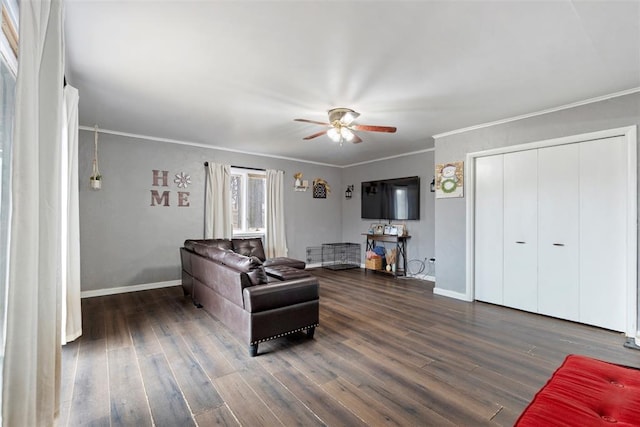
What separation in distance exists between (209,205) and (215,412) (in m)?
4.20

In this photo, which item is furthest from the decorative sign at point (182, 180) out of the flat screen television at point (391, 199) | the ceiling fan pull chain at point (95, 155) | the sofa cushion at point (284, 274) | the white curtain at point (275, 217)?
the flat screen television at point (391, 199)

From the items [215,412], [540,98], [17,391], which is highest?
[540,98]

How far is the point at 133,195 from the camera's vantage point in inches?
195

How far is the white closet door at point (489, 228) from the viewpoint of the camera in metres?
4.20

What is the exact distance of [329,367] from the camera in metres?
2.51

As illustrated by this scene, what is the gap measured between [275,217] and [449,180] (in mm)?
3562

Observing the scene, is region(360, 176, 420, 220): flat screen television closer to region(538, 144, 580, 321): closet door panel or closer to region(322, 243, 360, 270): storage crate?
region(322, 243, 360, 270): storage crate

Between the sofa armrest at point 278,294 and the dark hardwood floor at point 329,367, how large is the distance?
1.45ft

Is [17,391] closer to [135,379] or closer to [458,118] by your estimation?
[135,379]

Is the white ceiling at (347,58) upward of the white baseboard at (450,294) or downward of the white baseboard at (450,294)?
upward

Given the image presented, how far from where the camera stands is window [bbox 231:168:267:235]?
6.20 m

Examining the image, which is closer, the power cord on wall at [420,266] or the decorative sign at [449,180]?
the decorative sign at [449,180]

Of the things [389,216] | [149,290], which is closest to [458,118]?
[389,216]

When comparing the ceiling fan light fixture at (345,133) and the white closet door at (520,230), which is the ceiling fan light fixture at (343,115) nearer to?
the ceiling fan light fixture at (345,133)
